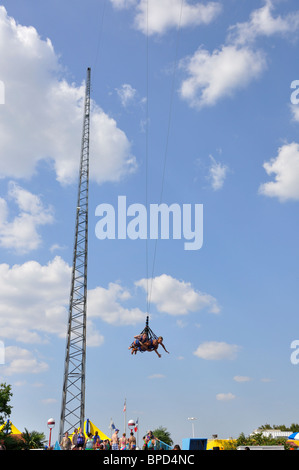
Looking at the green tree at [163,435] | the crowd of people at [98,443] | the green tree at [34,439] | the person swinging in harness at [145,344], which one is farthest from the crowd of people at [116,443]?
the green tree at [163,435]

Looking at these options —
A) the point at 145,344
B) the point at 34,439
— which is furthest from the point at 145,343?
the point at 34,439

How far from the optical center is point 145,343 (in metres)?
23.0

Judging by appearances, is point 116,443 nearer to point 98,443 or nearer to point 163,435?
point 98,443

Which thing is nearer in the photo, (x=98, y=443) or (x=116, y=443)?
(x=98, y=443)

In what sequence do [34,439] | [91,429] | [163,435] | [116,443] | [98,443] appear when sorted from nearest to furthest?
[98,443], [116,443], [91,429], [34,439], [163,435]

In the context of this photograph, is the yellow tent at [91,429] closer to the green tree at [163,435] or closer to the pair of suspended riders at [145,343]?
the pair of suspended riders at [145,343]

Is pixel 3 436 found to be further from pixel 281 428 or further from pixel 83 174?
pixel 281 428

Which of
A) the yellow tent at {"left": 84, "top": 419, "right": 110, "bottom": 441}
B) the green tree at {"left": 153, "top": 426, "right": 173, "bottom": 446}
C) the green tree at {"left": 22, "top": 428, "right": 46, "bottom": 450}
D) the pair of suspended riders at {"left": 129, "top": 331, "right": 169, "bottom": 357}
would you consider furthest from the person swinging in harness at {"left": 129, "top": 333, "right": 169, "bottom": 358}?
the green tree at {"left": 153, "top": 426, "right": 173, "bottom": 446}

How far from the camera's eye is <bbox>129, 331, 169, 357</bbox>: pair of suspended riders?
2303 centimetres

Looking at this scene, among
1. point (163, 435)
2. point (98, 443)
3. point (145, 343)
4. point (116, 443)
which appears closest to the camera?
point (98, 443)

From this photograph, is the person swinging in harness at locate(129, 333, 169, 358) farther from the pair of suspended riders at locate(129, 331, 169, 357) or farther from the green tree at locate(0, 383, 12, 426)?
the green tree at locate(0, 383, 12, 426)
